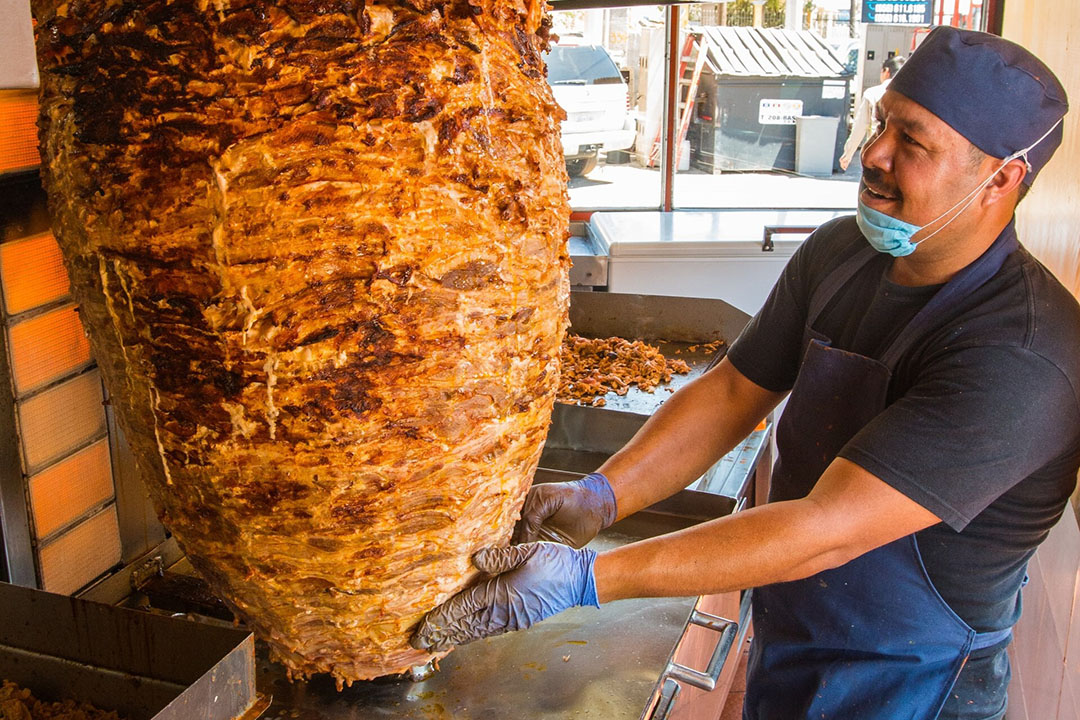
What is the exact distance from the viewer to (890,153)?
1.91 metres

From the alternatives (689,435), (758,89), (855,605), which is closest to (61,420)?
(689,435)

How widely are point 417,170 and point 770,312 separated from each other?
1.30 meters

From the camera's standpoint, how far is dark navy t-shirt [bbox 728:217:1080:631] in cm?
170

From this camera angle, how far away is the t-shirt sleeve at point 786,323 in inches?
89.4

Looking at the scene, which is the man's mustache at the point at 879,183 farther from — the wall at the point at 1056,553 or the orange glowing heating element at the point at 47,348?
the orange glowing heating element at the point at 47,348

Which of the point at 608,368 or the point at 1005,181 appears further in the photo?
the point at 608,368

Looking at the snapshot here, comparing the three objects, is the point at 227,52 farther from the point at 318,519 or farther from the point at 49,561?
the point at 49,561

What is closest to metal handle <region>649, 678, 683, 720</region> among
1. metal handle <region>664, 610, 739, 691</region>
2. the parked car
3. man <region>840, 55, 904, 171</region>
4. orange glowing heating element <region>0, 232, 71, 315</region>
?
metal handle <region>664, 610, 739, 691</region>

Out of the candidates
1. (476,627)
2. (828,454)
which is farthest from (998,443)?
(476,627)

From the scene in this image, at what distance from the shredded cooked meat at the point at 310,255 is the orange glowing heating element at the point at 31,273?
0.77ft

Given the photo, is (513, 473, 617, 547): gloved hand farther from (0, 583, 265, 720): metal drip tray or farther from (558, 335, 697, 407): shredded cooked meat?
(558, 335, 697, 407): shredded cooked meat

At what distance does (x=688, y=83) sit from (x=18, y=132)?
514 cm

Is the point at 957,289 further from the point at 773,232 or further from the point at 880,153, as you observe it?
the point at 773,232

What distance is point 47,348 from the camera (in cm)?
164
